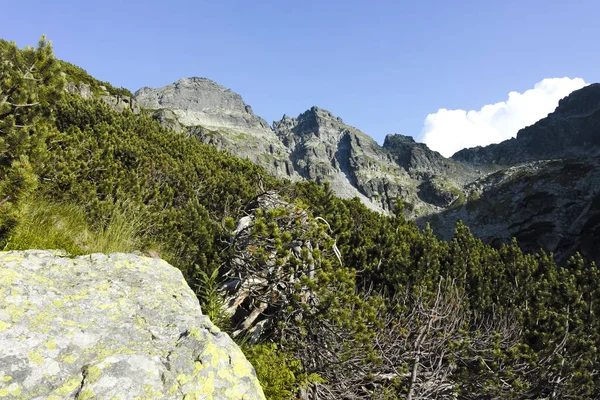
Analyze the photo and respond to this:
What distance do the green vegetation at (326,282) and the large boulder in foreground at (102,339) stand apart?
4.47ft

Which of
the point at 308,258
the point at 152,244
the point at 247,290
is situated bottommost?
the point at 247,290

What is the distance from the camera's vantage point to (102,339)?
2.65 meters

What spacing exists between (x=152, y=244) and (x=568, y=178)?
6060 centimetres

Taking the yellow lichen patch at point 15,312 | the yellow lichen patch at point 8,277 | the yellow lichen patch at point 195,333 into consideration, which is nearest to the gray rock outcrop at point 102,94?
the yellow lichen patch at point 8,277

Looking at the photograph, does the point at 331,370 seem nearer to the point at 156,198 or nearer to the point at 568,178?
the point at 156,198

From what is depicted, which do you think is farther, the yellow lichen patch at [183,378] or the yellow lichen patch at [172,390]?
the yellow lichen patch at [183,378]

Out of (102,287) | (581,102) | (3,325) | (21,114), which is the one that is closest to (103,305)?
(102,287)

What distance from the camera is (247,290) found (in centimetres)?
558

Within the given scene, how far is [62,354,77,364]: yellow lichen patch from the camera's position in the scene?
238cm

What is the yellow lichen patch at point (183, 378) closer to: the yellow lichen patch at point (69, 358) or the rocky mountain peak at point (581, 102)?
the yellow lichen patch at point (69, 358)

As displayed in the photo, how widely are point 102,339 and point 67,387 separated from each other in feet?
1.51

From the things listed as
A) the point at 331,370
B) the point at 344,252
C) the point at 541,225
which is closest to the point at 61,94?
the point at 344,252

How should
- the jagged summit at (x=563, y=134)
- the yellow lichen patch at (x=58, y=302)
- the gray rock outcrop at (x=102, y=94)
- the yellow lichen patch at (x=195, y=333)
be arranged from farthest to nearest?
1. the jagged summit at (x=563, y=134)
2. the gray rock outcrop at (x=102, y=94)
3. the yellow lichen patch at (x=195, y=333)
4. the yellow lichen patch at (x=58, y=302)

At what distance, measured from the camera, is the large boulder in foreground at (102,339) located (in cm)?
225
